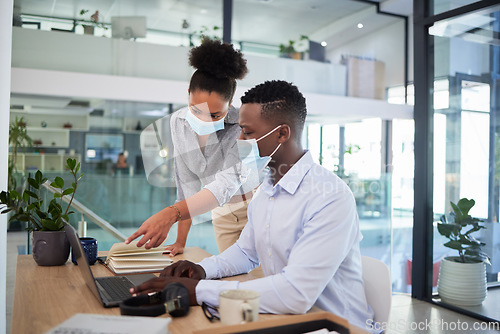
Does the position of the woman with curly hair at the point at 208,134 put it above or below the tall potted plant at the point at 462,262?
above

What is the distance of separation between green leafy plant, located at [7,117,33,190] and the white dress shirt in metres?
3.33

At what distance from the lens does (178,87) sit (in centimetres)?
455

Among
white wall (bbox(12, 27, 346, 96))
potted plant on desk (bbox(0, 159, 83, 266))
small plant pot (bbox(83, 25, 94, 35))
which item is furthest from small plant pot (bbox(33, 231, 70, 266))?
small plant pot (bbox(83, 25, 94, 35))

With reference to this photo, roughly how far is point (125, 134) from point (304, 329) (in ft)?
12.7

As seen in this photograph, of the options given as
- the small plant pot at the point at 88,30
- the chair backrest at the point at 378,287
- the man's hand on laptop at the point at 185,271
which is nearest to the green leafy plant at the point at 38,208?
the man's hand on laptop at the point at 185,271


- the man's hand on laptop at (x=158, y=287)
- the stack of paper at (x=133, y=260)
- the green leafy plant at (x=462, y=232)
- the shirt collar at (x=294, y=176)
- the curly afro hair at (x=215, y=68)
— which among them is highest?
the curly afro hair at (x=215, y=68)

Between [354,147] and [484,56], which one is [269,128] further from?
[354,147]

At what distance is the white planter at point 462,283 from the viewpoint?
3.19 m

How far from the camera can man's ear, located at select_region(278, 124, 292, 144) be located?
144 centimetres

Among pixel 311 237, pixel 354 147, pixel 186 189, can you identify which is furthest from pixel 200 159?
pixel 354 147

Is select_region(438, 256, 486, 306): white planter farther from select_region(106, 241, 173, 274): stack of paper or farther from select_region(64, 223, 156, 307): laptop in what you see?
select_region(64, 223, 156, 307): laptop

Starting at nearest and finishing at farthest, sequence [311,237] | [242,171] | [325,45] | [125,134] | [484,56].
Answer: [311,237] → [242,171] → [484,56] → [125,134] → [325,45]

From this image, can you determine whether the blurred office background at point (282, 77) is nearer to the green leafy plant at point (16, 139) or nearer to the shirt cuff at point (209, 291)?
the green leafy plant at point (16, 139)

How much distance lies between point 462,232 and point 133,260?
2.63m
